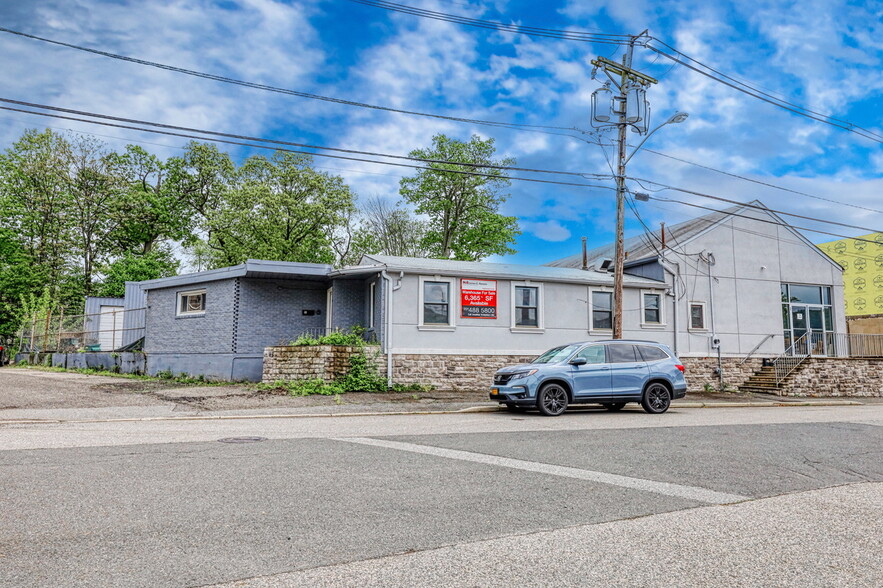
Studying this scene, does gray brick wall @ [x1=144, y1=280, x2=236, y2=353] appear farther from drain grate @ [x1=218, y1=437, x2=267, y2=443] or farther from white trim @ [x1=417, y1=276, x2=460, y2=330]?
drain grate @ [x1=218, y1=437, x2=267, y2=443]

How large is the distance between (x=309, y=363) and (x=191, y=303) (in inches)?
263

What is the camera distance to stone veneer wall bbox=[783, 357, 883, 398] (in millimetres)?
24844

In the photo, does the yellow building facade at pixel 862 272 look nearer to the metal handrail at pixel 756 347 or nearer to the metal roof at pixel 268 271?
the metal handrail at pixel 756 347

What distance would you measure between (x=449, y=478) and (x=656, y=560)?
116 inches

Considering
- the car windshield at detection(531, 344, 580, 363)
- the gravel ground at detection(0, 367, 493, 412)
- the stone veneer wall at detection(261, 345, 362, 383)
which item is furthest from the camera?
the stone veneer wall at detection(261, 345, 362, 383)

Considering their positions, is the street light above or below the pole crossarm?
below

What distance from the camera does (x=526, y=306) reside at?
2222 cm

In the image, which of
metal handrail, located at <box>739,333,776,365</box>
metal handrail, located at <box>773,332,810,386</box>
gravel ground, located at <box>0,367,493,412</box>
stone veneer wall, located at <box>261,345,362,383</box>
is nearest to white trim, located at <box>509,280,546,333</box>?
gravel ground, located at <box>0,367,493,412</box>

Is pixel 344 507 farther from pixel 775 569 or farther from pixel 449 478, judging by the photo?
pixel 775 569

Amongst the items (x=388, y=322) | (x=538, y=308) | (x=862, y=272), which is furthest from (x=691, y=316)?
(x=862, y=272)

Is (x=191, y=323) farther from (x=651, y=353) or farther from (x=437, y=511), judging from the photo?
(x=437, y=511)

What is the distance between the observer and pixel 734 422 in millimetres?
13711

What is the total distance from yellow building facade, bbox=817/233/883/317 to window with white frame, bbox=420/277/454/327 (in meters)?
34.6

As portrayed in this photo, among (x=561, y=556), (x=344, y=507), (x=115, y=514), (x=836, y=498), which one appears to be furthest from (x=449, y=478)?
(x=836, y=498)
